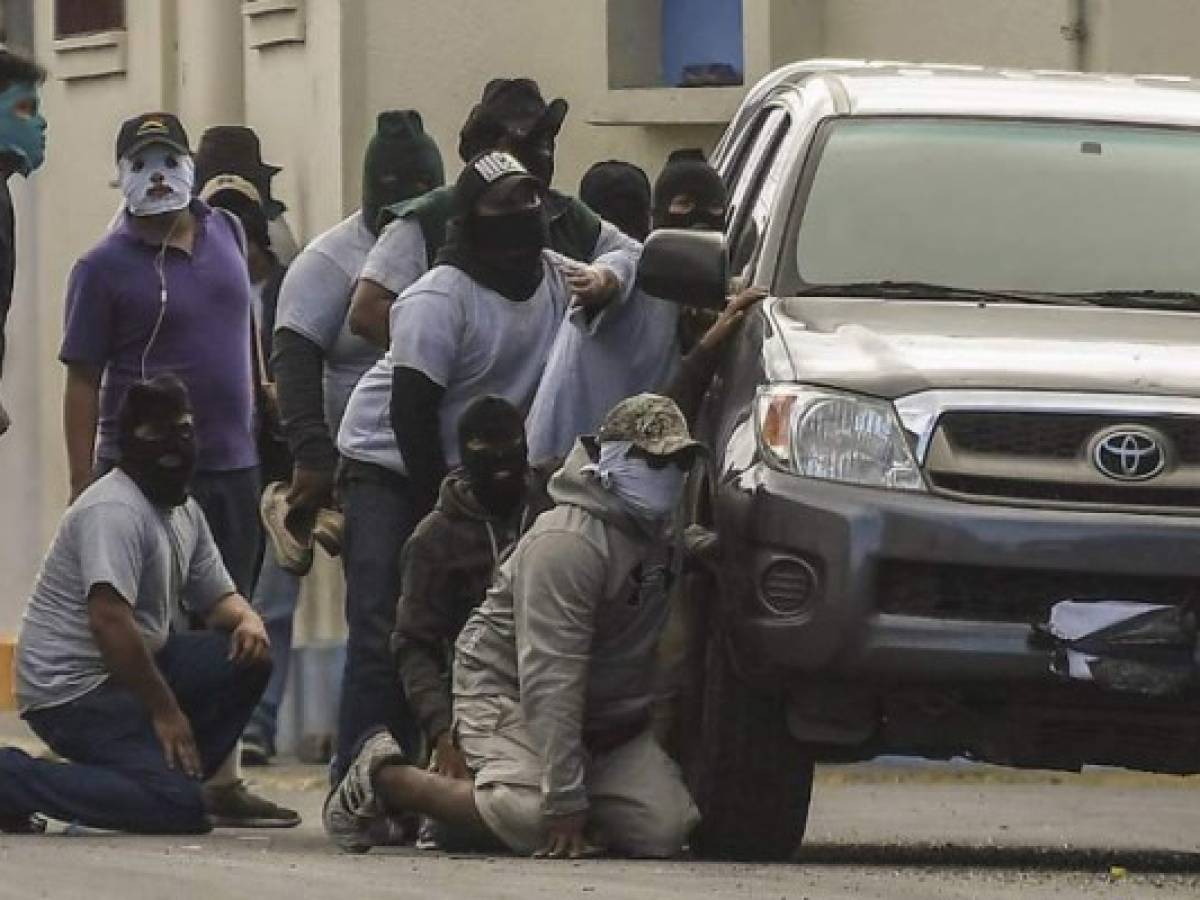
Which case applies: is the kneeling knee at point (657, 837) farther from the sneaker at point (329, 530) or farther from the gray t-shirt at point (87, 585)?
the sneaker at point (329, 530)

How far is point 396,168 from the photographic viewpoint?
15.7 m

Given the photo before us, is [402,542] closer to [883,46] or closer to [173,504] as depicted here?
[173,504]

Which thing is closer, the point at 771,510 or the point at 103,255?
the point at 771,510

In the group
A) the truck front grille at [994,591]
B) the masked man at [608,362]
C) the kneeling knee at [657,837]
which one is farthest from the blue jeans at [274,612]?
the truck front grille at [994,591]

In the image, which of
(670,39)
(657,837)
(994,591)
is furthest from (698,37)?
(994,591)

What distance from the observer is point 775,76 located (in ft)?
47.3

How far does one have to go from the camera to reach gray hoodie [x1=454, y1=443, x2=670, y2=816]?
41.2ft

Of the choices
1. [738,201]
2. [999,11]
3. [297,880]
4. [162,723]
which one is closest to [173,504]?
[162,723]

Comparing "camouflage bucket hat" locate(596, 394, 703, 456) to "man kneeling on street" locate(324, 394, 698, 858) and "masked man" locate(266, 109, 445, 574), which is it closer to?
"man kneeling on street" locate(324, 394, 698, 858)

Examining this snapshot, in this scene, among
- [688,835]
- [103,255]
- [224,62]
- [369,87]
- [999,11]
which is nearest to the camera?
[688,835]

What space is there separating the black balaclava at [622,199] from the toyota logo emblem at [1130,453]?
146 inches

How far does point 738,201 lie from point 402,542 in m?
1.16

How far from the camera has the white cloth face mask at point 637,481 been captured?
41.2ft

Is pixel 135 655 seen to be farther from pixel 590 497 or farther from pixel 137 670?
pixel 590 497
